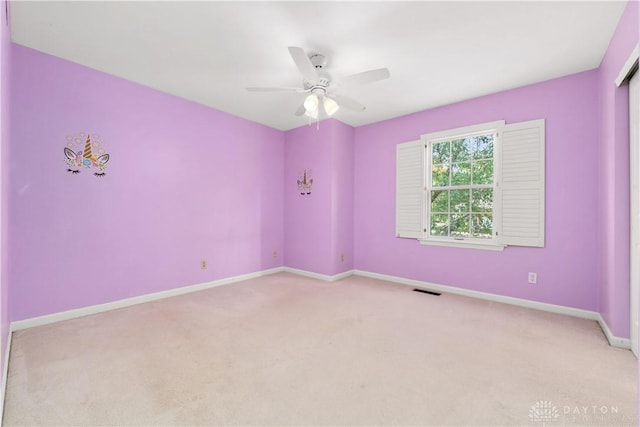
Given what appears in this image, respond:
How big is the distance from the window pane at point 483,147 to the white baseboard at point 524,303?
5.76 feet

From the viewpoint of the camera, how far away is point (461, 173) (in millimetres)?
3881

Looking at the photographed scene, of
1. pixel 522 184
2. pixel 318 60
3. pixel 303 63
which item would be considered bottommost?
pixel 522 184

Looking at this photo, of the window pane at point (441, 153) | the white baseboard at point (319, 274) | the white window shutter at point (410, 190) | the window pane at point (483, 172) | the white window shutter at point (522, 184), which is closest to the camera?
the white window shutter at point (522, 184)

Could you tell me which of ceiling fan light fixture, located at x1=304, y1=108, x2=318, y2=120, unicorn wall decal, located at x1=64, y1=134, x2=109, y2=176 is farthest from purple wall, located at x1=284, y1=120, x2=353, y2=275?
unicorn wall decal, located at x1=64, y1=134, x2=109, y2=176

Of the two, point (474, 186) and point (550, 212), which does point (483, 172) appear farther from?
point (550, 212)

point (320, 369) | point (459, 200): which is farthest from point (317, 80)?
point (459, 200)

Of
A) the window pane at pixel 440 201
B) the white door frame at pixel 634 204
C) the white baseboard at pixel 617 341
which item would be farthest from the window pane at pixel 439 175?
the white baseboard at pixel 617 341

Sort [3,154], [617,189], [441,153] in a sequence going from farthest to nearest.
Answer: [441,153] < [617,189] < [3,154]

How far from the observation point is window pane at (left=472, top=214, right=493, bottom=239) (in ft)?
12.0

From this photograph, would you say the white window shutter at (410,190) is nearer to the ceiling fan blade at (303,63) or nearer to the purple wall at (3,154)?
the ceiling fan blade at (303,63)

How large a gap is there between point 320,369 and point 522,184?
3.05 meters

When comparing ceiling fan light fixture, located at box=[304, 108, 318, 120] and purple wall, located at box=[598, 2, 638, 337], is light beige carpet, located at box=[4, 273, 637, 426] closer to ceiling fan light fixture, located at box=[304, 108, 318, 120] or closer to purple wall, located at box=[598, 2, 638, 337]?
purple wall, located at box=[598, 2, 638, 337]

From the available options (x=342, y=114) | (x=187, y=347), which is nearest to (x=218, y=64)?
(x=342, y=114)

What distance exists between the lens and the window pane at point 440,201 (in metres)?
4.02
